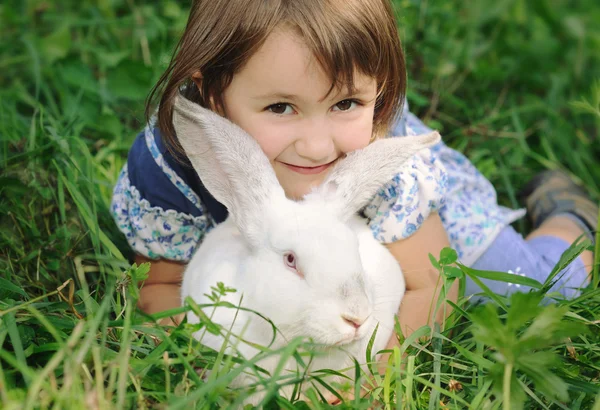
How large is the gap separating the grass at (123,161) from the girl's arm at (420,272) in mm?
168

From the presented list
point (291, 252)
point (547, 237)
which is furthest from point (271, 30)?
point (547, 237)

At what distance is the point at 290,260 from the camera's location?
79.8 inches

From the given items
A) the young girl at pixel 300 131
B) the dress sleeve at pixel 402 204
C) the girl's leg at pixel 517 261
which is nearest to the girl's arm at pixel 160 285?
the young girl at pixel 300 131

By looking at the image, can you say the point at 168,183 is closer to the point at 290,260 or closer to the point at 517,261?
the point at 290,260

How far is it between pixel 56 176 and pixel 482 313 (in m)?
1.77

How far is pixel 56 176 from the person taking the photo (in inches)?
113

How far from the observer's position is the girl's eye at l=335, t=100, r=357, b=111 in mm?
2466

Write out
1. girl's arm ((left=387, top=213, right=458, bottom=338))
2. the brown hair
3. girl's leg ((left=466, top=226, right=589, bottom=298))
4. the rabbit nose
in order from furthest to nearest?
girl's leg ((left=466, top=226, right=589, bottom=298)), girl's arm ((left=387, top=213, right=458, bottom=338)), the brown hair, the rabbit nose

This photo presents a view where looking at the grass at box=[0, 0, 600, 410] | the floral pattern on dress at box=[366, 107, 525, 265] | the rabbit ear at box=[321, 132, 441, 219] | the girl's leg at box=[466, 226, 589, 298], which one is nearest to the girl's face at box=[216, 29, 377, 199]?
the rabbit ear at box=[321, 132, 441, 219]

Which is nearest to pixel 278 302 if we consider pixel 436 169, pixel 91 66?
pixel 436 169

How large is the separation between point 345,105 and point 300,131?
187mm

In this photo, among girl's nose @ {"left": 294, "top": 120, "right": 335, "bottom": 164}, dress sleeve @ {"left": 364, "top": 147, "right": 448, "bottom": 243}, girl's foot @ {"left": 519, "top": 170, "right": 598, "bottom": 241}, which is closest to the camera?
girl's nose @ {"left": 294, "top": 120, "right": 335, "bottom": 164}

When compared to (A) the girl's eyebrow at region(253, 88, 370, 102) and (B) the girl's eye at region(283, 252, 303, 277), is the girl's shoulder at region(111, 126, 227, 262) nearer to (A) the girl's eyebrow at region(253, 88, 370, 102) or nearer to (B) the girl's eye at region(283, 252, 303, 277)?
(A) the girl's eyebrow at region(253, 88, 370, 102)

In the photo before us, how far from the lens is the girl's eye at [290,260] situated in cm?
200
